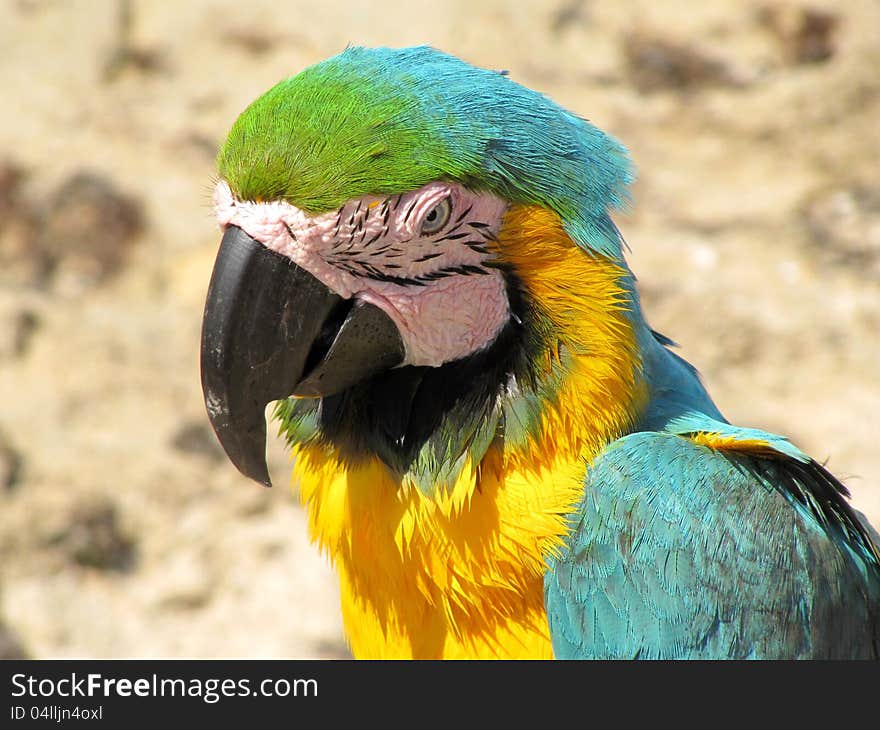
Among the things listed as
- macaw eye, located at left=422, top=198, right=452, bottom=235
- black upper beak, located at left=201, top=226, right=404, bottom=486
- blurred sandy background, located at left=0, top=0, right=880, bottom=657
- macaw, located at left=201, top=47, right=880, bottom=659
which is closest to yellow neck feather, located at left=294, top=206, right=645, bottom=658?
macaw, located at left=201, top=47, right=880, bottom=659

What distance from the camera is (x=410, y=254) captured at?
5.85ft

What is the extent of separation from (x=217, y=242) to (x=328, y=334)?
3.69 m

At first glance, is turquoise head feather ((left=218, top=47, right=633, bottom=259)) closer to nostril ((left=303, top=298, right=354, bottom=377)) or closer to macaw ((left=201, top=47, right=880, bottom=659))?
macaw ((left=201, top=47, right=880, bottom=659))

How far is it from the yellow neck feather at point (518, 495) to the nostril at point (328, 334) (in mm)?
234

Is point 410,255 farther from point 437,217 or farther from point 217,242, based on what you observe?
point 217,242

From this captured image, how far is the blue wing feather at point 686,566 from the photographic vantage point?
1818mm

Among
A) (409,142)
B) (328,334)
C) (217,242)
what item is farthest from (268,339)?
(217,242)

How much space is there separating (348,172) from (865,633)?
1209 millimetres

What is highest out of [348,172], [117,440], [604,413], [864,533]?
[117,440]

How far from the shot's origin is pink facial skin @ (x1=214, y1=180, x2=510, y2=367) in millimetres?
1727

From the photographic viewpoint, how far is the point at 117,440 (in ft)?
14.4

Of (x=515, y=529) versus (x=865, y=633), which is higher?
(x=515, y=529)
